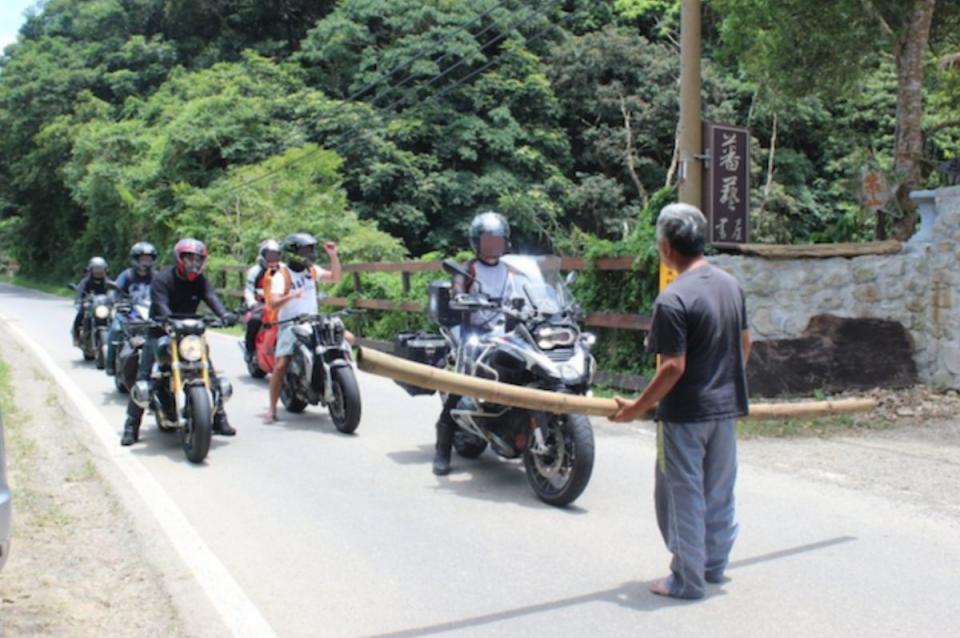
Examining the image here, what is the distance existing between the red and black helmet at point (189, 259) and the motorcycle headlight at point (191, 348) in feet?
2.42

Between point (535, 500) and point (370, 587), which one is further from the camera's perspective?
point (535, 500)

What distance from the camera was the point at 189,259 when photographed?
28.2 ft

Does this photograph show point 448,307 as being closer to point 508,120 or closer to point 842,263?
point 842,263

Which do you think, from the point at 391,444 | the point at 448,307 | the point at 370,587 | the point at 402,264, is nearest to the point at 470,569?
the point at 370,587

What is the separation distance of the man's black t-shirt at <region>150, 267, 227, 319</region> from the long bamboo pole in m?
4.48

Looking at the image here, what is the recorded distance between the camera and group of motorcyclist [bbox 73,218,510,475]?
24.6 feet

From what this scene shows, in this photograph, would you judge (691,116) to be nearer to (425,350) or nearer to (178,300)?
(425,350)

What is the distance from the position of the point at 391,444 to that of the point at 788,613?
15.7ft

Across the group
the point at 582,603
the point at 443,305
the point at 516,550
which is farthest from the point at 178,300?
the point at 582,603

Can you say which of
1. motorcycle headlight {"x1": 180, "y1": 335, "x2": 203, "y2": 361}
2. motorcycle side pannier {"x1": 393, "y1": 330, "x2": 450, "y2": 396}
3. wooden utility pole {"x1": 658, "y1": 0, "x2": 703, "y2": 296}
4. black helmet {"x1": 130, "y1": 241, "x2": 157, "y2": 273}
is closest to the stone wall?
wooden utility pole {"x1": 658, "y1": 0, "x2": 703, "y2": 296}

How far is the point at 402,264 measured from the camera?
51.6 ft

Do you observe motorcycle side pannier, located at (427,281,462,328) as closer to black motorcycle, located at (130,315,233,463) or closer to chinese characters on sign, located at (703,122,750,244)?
black motorcycle, located at (130,315,233,463)

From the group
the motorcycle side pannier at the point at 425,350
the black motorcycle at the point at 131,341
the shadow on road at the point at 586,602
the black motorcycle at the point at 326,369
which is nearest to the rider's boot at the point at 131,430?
the black motorcycle at the point at 131,341

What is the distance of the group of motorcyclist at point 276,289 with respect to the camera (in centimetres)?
749
